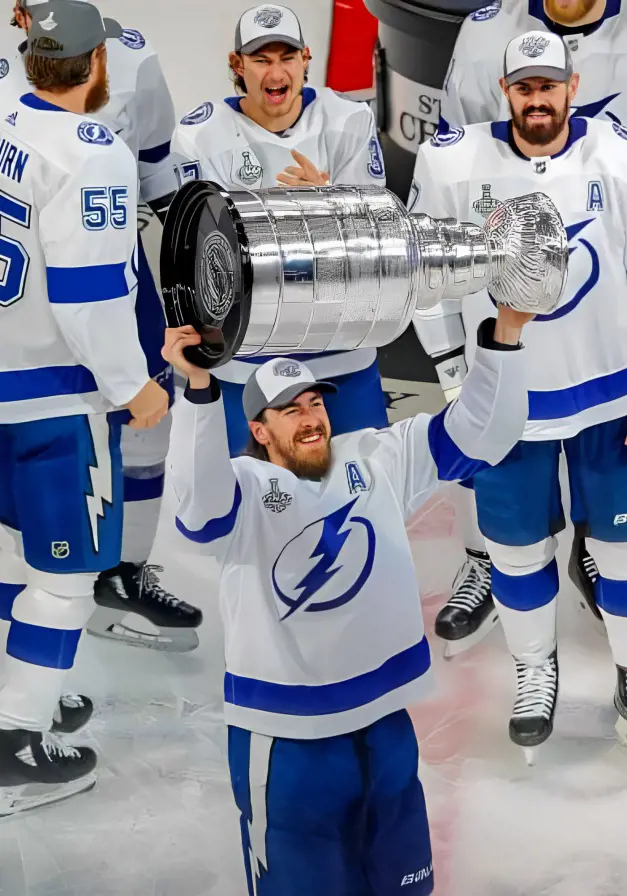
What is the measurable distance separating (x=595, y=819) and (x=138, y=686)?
94cm

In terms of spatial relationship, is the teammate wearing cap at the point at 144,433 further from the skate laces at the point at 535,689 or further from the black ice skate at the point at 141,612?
the skate laces at the point at 535,689

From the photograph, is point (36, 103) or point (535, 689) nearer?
point (36, 103)

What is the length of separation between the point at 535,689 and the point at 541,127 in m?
1.01

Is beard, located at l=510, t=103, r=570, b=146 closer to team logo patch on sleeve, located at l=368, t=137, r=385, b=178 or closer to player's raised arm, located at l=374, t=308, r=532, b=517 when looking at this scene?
team logo patch on sleeve, located at l=368, t=137, r=385, b=178

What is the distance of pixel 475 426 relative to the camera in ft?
5.70

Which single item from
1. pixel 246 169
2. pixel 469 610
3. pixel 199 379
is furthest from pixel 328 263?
pixel 469 610

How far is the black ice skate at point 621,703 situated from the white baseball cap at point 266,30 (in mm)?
1304

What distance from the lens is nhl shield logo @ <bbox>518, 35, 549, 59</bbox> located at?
2.14 meters

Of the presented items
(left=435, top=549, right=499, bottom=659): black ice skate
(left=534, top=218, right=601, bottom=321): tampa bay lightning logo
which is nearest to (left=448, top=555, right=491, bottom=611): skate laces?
(left=435, top=549, right=499, bottom=659): black ice skate

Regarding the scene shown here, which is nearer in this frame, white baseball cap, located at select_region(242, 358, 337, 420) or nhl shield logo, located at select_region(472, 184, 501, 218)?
white baseball cap, located at select_region(242, 358, 337, 420)

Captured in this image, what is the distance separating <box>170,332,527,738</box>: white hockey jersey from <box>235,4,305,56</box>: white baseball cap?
3.10ft

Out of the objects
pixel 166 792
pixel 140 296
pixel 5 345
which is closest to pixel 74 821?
pixel 166 792

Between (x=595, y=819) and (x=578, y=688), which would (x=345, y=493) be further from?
(x=578, y=688)

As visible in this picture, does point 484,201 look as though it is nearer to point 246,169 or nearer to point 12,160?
point 246,169
